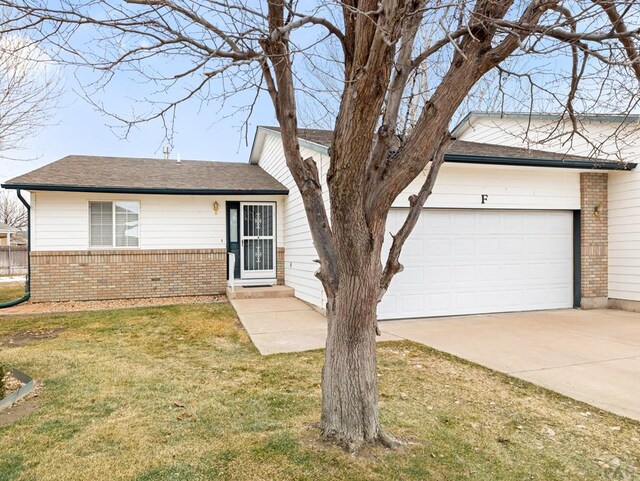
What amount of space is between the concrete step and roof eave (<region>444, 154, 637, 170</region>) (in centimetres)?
523

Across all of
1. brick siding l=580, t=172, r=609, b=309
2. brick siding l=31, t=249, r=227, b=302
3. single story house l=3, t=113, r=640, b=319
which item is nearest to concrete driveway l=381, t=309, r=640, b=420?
brick siding l=580, t=172, r=609, b=309

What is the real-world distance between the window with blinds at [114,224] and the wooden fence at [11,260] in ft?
50.8

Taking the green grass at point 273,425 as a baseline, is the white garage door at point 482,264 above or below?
above

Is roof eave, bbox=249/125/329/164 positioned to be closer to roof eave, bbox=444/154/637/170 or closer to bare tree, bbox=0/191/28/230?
roof eave, bbox=444/154/637/170

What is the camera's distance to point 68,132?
1146 centimetres

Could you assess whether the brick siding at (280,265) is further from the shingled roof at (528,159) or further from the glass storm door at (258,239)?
the shingled roof at (528,159)

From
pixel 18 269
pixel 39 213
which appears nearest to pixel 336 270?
pixel 39 213

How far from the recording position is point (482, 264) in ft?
29.2

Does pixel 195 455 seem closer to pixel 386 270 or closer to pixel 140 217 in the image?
pixel 386 270

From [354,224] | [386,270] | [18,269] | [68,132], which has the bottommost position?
[18,269]

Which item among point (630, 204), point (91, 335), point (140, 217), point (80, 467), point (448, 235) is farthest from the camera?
point (140, 217)

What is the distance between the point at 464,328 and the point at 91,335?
21.4ft

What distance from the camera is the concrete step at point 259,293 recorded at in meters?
10.5

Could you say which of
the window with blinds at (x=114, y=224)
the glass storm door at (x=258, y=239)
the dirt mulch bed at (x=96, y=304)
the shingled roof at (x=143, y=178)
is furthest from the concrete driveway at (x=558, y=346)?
the window with blinds at (x=114, y=224)
